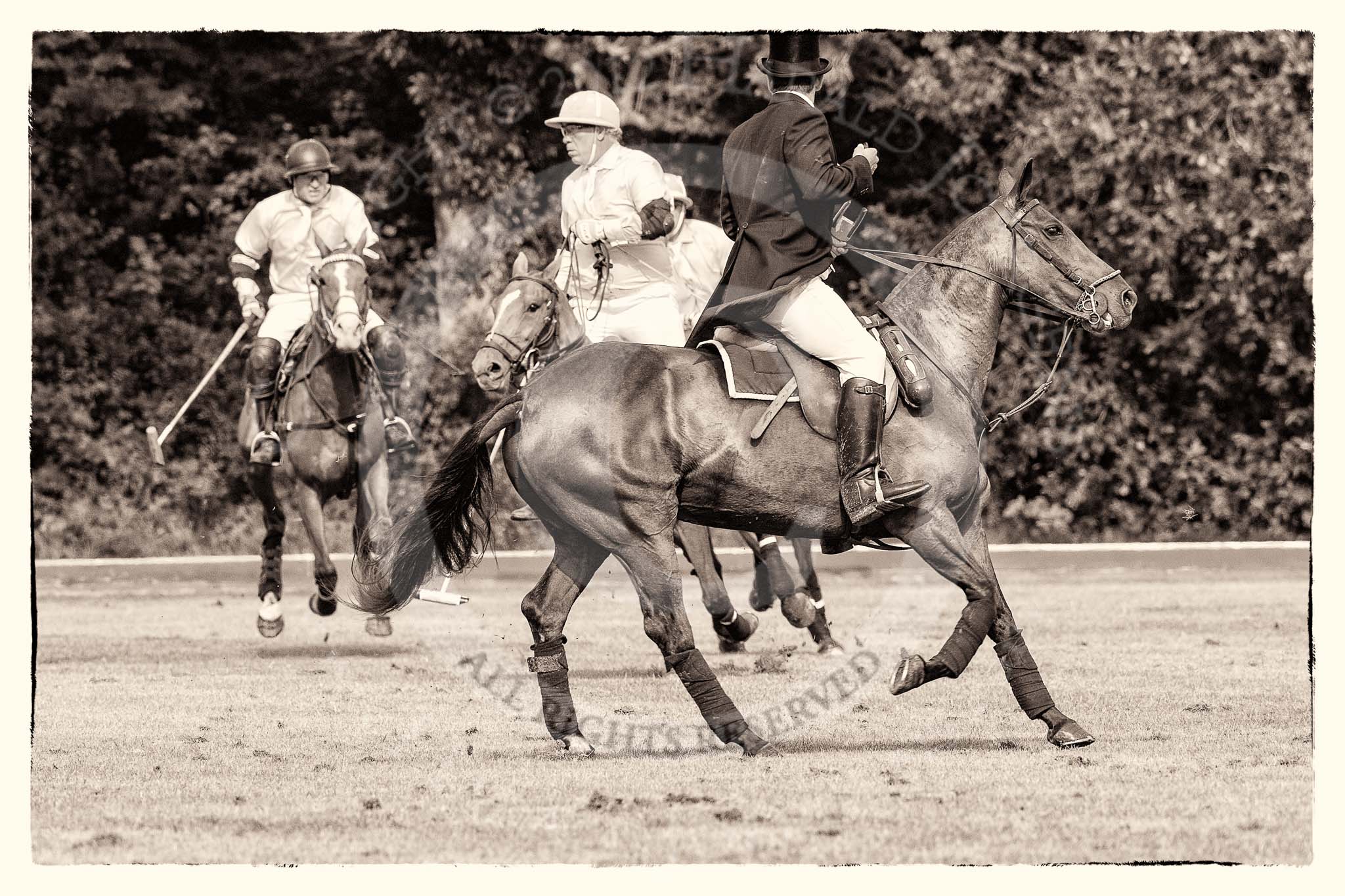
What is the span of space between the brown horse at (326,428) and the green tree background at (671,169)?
527 centimetres

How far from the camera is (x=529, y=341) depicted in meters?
8.48

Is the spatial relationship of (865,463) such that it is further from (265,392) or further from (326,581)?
(265,392)

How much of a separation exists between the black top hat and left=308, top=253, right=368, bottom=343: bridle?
440 centimetres

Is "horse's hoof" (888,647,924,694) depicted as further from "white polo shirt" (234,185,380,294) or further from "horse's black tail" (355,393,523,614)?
"white polo shirt" (234,185,380,294)

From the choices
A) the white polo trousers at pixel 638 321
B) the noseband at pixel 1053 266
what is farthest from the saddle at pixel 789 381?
the white polo trousers at pixel 638 321

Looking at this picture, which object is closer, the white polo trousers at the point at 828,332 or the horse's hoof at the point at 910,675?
the horse's hoof at the point at 910,675

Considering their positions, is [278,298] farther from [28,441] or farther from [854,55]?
[854,55]

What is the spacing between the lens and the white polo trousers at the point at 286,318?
40.4ft

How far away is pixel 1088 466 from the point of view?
19688mm

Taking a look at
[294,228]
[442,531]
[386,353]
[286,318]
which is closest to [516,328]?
[442,531]

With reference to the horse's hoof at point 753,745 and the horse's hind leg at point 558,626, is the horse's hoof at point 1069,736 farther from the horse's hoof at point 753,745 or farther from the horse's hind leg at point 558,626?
the horse's hind leg at point 558,626

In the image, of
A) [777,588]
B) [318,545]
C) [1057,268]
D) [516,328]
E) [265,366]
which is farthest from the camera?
[265,366]

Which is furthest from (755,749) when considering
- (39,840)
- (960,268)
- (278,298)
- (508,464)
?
(278,298)

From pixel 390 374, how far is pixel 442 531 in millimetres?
4166
